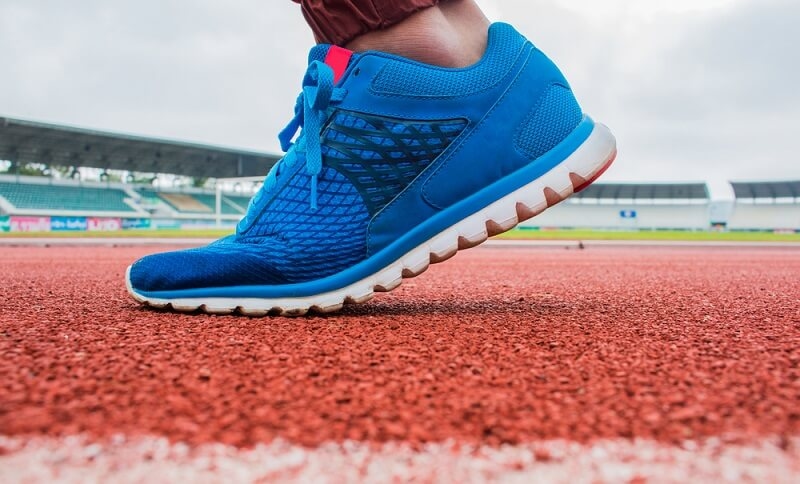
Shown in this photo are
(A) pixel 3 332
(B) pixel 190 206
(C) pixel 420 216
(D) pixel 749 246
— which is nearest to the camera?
(A) pixel 3 332

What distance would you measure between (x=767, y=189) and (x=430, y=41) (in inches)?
1350

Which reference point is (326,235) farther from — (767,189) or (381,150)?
(767,189)

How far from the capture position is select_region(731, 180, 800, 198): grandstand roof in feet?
94.8

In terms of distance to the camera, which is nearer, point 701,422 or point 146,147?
point 701,422

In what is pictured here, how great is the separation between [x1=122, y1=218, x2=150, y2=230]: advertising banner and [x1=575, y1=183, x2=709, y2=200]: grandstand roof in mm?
21264

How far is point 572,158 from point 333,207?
1.50 feet

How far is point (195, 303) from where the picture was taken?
1.07 meters

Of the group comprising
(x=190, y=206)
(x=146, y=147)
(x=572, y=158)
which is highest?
(x=146, y=147)

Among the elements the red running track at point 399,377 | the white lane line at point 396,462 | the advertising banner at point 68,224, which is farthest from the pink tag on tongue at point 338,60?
the advertising banner at point 68,224

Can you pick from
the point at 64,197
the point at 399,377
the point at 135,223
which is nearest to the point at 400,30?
the point at 399,377

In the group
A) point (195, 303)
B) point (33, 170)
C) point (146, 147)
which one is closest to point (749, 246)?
point (195, 303)

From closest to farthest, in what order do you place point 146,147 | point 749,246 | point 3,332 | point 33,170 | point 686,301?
point 3,332 → point 686,301 → point 749,246 → point 146,147 → point 33,170

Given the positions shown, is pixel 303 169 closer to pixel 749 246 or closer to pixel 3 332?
pixel 3 332

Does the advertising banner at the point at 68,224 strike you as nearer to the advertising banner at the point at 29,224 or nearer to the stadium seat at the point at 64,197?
the advertising banner at the point at 29,224
